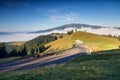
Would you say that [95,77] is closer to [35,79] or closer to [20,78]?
[35,79]

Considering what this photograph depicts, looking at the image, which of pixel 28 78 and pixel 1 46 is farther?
pixel 1 46

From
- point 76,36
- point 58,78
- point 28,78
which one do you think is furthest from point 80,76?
point 76,36

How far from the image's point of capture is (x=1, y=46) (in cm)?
9525

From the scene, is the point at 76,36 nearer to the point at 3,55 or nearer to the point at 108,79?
the point at 3,55

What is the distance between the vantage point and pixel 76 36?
516 ft

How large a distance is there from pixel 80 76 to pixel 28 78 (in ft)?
11.4

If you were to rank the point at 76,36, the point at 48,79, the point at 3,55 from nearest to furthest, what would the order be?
the point at 48,79
the point at 3,55
the point at 76,36

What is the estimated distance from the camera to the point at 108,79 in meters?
12.4

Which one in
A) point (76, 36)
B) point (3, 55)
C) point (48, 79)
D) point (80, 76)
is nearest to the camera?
point (48, 79)

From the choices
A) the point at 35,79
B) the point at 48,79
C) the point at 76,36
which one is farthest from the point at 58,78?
the point at 76,36

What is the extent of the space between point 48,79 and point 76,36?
5742 inches

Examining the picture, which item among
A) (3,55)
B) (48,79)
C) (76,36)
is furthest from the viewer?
(76,36)

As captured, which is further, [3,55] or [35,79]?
[3,55]

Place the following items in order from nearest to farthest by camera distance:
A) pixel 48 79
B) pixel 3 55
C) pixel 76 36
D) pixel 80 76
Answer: pixel 48 79 → pixel 80 76 → pixel 3 55 → pixel 76 36
